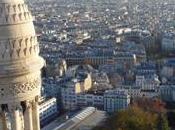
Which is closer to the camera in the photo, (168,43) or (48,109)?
(48,109)

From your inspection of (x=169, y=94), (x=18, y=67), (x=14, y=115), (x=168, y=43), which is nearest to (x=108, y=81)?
(x=169, y=94)

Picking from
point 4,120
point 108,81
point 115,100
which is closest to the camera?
point 4,120

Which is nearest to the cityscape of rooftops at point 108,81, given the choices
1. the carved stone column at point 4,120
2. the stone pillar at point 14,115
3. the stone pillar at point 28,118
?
the carved stone column at point 4,120

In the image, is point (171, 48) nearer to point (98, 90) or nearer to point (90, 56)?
point (90, 56)

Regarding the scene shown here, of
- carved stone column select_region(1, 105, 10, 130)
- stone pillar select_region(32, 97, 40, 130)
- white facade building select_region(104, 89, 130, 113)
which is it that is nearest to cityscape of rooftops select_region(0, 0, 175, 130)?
white facade building select_region(104, 89, 130, 113)

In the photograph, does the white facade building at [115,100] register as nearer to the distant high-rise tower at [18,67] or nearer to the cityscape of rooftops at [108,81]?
the cityscape of rooftops at [108,81]

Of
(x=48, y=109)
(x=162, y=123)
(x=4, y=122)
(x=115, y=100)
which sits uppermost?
(x=4, y=122)

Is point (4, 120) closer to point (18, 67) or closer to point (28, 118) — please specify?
point (28, 118)

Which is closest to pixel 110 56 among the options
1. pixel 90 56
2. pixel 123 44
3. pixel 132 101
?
pixel 90 56
